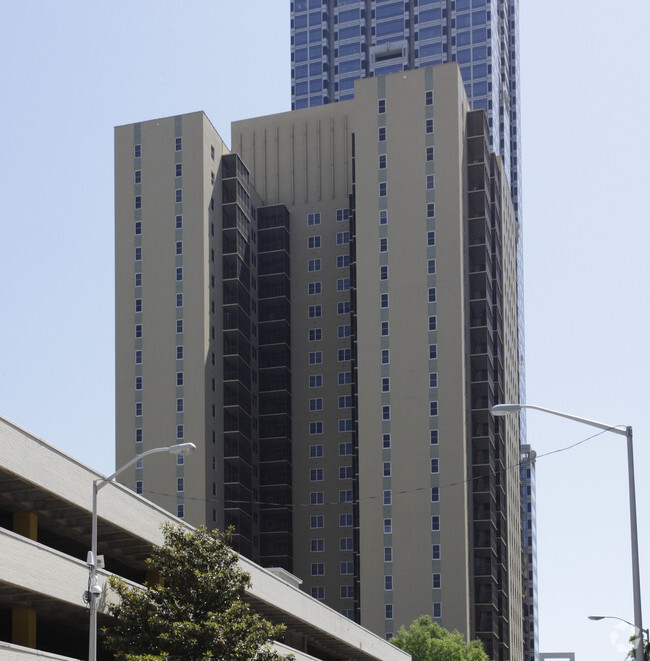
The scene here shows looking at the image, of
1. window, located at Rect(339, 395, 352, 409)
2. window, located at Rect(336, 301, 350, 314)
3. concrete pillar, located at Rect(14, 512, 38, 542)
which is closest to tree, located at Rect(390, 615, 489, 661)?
window, located at Rect(339, 395, 352, 409)

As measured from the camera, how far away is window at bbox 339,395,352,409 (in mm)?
145000

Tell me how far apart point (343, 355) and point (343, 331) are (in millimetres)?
2852

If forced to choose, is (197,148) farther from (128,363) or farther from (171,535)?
(171,535)

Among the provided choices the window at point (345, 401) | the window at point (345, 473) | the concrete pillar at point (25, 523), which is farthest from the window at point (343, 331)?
the concrete pillar at point (25, 523)

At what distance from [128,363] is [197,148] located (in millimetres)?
24333

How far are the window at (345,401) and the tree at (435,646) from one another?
1655 inches

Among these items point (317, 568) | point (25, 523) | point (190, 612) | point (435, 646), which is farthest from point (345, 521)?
point (190, 612)

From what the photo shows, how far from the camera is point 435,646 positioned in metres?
102

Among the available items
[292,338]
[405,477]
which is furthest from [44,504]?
[292,338]

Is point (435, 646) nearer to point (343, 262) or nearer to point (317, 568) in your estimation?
point (317, 568)

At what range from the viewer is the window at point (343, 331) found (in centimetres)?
14725

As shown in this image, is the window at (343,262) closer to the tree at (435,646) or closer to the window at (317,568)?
the window at (317,568)

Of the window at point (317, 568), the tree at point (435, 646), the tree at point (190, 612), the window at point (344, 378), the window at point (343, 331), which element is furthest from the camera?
the window at point (343, 331)

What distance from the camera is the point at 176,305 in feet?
434
